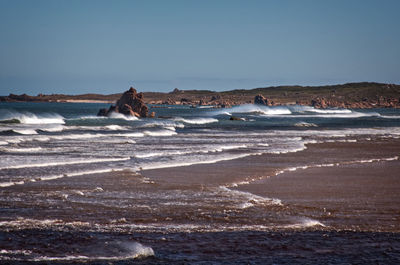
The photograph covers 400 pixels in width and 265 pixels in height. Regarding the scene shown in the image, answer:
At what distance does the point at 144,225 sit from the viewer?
25.5ft

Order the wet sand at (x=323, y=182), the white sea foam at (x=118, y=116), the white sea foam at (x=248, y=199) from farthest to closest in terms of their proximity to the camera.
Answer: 1. the white sea foam at (x=118, y=116)
2. the white sea foam at (x=248, y=199)
3. the wet sand at (x=323, y=182)

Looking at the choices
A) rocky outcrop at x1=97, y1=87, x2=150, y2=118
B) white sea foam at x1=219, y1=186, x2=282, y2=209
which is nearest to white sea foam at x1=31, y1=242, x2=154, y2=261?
white sea foam at x1=219, y1=186, x2=282, y2=209

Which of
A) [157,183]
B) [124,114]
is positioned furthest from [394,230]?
[124,114]

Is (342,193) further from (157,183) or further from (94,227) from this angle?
(94,227)

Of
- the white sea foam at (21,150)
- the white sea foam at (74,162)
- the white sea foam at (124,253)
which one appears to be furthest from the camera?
the white sea foam at (21,150)

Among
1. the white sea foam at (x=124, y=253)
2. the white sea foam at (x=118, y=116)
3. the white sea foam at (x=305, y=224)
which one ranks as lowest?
the white sea foam at (x=118, y=116)

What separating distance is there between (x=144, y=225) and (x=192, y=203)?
190 centimetres

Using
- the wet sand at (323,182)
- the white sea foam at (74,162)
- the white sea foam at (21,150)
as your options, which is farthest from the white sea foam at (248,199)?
the white sea foam at (21,150)

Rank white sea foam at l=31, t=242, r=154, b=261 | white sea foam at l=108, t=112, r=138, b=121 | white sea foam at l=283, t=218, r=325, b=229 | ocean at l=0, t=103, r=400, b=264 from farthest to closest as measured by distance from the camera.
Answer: white sea foam at l=108, t=112, r=138, b=121 → white sea foam at l=283, t=218, r=325, b=229 → ocean at l=0, t=103, r=400, b=264 → white sea foam at l=31, t=242, r=154, b=261

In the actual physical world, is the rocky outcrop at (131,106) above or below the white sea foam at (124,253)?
above

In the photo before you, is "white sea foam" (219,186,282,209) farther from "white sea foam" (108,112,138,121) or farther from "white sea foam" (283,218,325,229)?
"white sea foam" (108,112,138,121)

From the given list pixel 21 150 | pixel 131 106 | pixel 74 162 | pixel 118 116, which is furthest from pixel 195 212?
pixel 131 106

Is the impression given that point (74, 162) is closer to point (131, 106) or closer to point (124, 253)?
point (124, 253)

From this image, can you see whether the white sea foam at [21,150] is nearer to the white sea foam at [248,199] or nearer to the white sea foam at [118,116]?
the white sea foam at [248,199]
